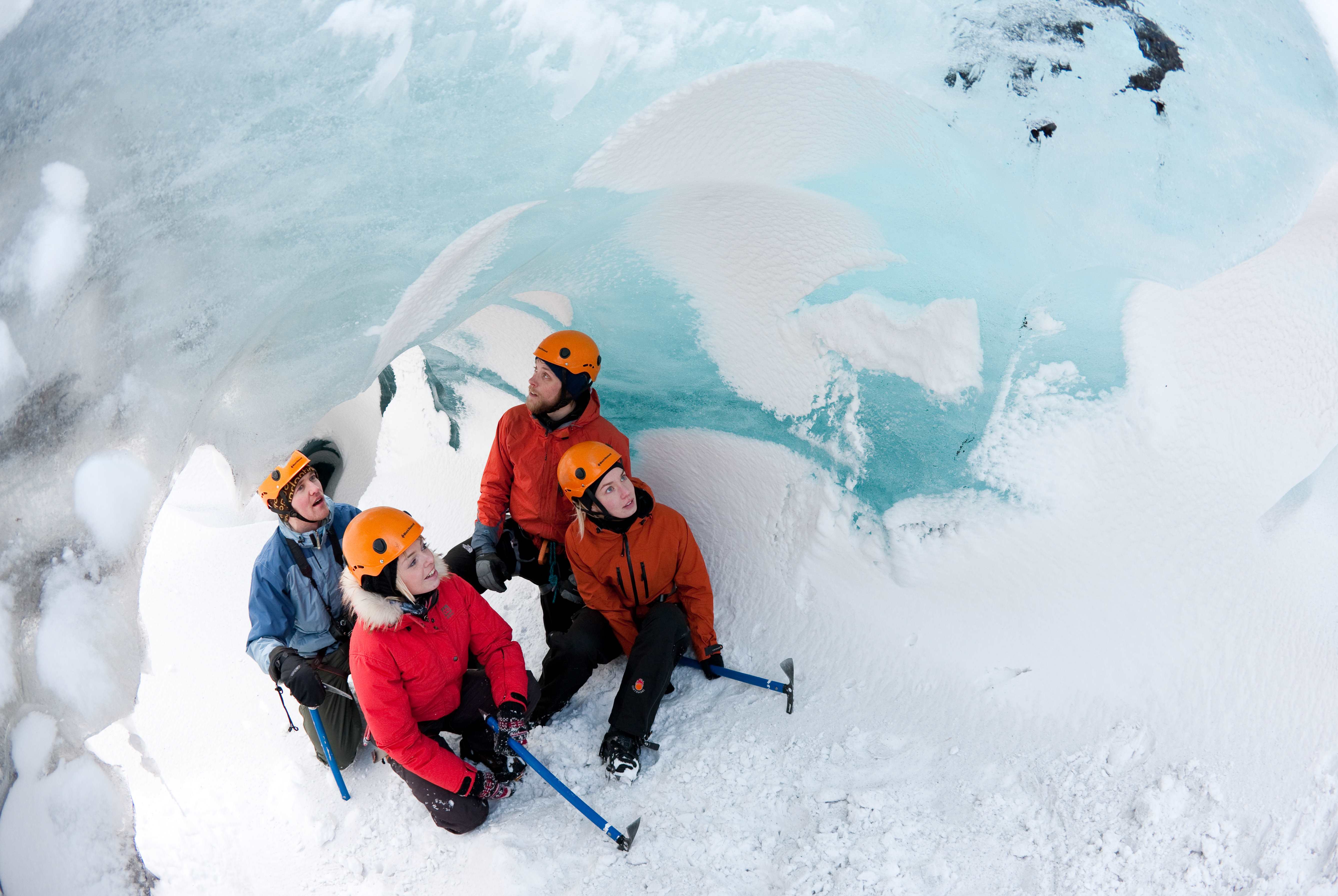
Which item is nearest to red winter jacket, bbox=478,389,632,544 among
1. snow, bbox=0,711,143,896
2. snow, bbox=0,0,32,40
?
A: snow, bbox=0,711,143,896

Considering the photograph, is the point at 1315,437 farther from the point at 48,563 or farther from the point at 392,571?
the point at 48,563

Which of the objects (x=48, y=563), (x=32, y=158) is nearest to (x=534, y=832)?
(x=48, y=563)

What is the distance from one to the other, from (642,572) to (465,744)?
85 cm

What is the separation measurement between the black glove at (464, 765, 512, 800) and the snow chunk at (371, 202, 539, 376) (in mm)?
1415

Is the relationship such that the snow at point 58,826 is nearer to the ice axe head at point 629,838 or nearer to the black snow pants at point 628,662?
the black snow pants at point 628,662

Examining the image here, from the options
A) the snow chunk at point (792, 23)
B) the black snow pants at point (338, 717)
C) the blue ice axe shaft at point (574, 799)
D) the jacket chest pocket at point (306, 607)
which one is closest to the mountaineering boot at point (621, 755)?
the blue ice axe shaft at point (574, 799)

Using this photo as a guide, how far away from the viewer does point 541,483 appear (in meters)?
3.21

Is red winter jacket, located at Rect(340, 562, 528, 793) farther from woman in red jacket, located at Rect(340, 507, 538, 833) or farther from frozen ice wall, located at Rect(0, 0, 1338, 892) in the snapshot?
frozen ice wall, located at Rect(0, 0, 1338, 892)

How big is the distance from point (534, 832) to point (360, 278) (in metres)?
1.84

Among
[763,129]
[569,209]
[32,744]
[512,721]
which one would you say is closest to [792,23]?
[763,129]

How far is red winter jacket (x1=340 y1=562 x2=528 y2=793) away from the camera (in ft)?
8.23

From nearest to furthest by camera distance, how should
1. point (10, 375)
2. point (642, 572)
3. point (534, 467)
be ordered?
point (10, 375) < point (642, 572) < point (534, 467)

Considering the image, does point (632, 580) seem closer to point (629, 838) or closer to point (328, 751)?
point (629, 838)

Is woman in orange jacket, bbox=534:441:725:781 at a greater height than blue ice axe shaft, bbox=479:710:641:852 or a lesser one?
greater
